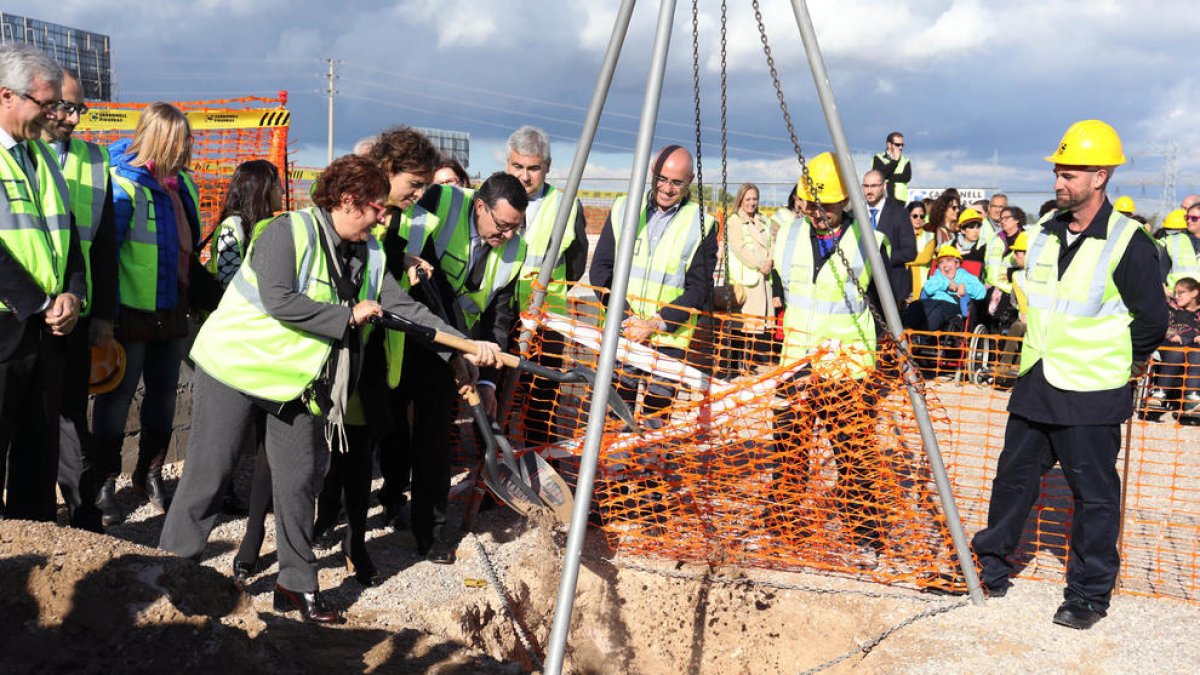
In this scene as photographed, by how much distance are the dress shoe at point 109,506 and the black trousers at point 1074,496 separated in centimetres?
407

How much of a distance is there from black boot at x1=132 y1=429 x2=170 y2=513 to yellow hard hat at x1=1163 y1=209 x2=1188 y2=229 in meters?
9.55

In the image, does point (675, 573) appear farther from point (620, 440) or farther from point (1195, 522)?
point (1195, 522)

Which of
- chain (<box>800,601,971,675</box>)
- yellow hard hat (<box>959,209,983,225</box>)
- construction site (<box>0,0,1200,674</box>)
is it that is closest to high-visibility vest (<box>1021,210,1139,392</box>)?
construction site (<box>0,0,1200,674</box>)

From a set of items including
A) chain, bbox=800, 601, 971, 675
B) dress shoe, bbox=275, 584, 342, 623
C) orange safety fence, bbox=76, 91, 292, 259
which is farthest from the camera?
orange safety fence, bbox=76, 91, 292, 259

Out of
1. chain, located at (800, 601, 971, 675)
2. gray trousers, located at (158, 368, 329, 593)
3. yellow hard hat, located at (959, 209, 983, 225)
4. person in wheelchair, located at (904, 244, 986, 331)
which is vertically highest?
yellow hard hat, located at (959, 209, 983, 225)

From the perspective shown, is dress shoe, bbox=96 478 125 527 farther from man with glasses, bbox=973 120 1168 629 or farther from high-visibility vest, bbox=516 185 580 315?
man with glasses, bbox=973 120 1168 629

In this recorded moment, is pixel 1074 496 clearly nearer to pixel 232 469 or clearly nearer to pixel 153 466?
pixel 232 469

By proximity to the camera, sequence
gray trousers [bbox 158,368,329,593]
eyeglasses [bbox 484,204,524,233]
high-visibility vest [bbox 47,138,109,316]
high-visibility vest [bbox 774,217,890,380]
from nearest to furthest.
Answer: gray trousers [bbox 158,368,329,593], high-visibility vest [bbox 47,138,109,316], eyeglasses [bbox 484,204,524,233], high-visibility vest [bbox 774,217,890,380]

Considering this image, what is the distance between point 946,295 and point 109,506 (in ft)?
24.9

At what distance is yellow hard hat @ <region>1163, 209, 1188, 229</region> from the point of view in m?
10.1

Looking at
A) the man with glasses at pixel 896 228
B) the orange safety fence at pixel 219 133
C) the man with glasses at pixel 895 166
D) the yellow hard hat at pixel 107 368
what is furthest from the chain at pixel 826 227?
the man with glasses at pixel 895 166

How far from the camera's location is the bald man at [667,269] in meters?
4.95

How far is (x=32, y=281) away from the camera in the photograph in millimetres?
3609

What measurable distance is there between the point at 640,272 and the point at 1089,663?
2647 mm
